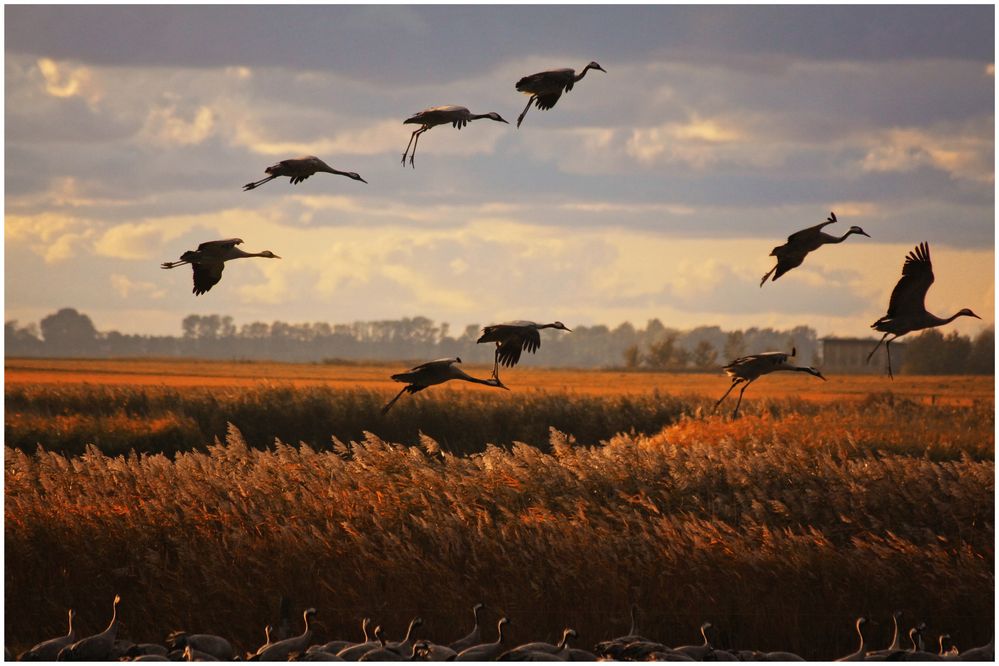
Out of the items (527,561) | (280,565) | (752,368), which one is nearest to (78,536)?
(280,565)

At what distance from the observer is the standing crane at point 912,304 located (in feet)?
49.3

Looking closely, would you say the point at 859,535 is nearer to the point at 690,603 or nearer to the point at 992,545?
the point at 992,545

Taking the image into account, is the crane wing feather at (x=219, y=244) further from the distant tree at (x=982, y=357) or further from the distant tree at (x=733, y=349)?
the distant tree at (x=982, y=357)

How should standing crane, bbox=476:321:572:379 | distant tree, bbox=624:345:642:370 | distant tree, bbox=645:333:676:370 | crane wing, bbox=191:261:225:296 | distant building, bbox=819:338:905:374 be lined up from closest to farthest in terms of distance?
standing crane, bbox=476:321:572:379, crane wing, bbox=191:261:225:296, distant building, bbox=819:338:905:374, distant tree, bbox=645:333:676:370, distant tree, bbox=624:345:642:370

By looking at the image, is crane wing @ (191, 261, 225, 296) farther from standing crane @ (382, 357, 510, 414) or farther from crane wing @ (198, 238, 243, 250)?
standing crane @ (382, 357, 510, 414)

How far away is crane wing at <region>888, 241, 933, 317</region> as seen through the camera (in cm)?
1520

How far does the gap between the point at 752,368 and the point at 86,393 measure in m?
40.8

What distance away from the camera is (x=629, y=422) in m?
46.2

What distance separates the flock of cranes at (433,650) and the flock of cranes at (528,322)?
3732mm

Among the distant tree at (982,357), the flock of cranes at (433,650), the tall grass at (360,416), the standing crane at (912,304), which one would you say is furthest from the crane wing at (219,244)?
the distant tree at (982,357)

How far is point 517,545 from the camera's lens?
771 inches

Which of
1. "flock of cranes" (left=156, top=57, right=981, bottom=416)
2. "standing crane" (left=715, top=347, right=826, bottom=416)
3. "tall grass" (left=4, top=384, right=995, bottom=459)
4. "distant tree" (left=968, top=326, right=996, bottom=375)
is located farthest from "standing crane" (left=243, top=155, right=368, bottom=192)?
"distant tree" (left=968, top=326, right=996, bottom=375)

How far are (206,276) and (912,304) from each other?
27.7 ft

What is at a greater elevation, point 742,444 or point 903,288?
point 903,288
